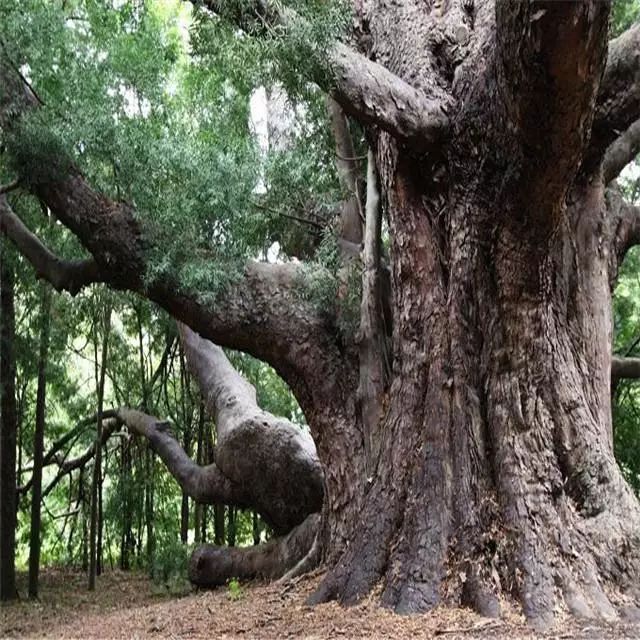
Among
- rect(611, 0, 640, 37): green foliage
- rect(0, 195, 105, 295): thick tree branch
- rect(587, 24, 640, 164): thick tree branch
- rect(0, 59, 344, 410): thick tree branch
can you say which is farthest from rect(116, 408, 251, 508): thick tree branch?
rect(611, 0, 640, 37): green foliage

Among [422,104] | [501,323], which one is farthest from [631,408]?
[422,104]

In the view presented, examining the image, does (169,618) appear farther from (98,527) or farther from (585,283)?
(98,527)

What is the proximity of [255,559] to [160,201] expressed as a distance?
294 centimetres

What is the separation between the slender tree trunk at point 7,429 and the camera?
6625 mm

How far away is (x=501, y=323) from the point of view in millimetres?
3430

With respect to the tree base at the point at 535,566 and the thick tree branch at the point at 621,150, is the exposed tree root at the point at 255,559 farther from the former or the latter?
the thick tree branch at the point at 621,150

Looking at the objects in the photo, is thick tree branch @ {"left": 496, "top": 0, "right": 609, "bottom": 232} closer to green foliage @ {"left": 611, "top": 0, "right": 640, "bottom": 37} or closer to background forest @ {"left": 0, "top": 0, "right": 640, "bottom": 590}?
background forest @ {"left": 0, "top": 0, "right": 640, "bottom": 590}

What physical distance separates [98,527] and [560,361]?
6.29m

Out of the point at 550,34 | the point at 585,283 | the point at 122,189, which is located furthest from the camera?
the point at 122,189

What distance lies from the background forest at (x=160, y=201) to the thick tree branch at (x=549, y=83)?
0.89m

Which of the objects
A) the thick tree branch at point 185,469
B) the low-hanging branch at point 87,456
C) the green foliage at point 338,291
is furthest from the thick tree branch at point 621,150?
the low-hanging branch at point 87,456

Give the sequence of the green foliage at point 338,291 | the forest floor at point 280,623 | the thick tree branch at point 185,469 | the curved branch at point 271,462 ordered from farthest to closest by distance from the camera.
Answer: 1. the thick tree branch at point 185,469
2. the curved branch at point 271,462
3. the green foliage at point 338,291
4. the forest floor at point 280,623

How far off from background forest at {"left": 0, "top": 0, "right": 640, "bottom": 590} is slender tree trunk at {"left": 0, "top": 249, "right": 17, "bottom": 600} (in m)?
0.06

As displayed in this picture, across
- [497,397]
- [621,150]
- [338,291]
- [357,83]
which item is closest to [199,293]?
[338,291]
